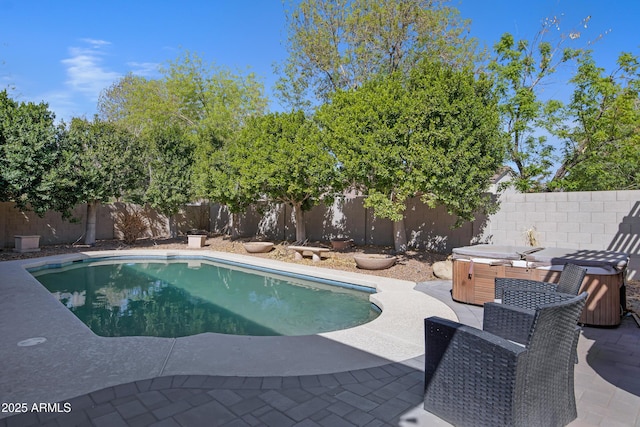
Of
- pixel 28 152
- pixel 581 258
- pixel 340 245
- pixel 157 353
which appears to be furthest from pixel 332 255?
pixel 28 152

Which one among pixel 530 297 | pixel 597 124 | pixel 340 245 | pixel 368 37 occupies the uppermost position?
pixel 368 37

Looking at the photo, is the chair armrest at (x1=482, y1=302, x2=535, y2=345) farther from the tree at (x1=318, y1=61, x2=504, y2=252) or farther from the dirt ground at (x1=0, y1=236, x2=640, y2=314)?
the tree at (x1=318, y1=61, x2=504, y2=252)

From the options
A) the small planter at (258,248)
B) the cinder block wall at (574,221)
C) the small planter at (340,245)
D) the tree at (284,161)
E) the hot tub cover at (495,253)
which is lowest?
the small planter at (258,248)

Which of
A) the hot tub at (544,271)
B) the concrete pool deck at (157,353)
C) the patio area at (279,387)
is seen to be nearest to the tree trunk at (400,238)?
the hot tub at (544,271)

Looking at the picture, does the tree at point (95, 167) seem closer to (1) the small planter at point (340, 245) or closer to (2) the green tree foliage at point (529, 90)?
(1) the small planter at point (340, 245)

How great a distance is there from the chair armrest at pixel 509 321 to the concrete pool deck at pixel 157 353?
812 mm

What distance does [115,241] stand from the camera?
15125 millimetres

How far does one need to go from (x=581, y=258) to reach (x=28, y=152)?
13.4m

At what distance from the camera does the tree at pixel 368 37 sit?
1421cm

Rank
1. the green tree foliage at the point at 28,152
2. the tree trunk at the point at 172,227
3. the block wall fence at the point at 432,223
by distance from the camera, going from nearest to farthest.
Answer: the block wall fence at the point at 432,223 → the green tree foliage at the point at 28,152 → the tree trunk at the point at 172,227

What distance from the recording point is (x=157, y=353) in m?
3.45

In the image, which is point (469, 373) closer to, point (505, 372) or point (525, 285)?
point (505, 372)

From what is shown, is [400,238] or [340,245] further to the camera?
[340,245]

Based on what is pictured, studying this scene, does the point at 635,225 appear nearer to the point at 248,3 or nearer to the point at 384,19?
the point at 384,19
